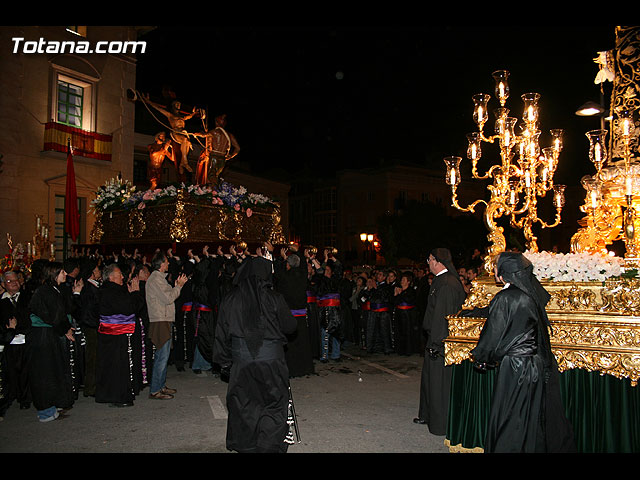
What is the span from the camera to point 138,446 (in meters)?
5.25

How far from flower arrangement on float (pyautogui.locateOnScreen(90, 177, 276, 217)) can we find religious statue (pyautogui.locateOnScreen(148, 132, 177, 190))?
1.92 ft

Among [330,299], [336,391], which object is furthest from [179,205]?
[336,391]

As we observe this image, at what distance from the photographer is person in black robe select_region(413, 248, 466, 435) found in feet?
18.3

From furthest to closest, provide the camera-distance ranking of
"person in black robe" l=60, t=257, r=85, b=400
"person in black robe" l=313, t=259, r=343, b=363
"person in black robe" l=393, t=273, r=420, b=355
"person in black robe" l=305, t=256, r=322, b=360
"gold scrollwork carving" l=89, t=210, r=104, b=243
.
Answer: "gold scrollwork carving" l=89, t=210, r=104, b=243, "person in black robe" l=393, t=273, r=420, b=355, "person in black robe" l=313, t=259, r=343, b=363, "person in black robe" l=305, t=256, r=322, b=360, "person in black robe" l=60, t=257, r=85, b=400

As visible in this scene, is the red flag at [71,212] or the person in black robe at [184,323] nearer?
the person in black robe at [184,323]

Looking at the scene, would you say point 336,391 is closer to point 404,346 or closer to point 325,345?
point 325,345

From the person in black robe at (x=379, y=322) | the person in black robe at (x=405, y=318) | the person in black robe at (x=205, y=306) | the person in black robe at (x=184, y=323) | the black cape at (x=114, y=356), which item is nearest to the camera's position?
the black cape at (x=114, y=356)

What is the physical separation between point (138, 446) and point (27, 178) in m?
15.5

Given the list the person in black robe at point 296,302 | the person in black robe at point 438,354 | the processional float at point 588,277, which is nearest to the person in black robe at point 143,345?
the person in black robe at point 296,302

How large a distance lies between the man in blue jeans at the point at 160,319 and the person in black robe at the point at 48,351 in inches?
48.3

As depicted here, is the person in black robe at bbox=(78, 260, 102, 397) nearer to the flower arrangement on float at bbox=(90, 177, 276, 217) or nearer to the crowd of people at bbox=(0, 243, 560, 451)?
the crowd of people at bbox=(0, 243, 560, 451)

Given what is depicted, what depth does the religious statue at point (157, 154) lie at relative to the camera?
1288 cm

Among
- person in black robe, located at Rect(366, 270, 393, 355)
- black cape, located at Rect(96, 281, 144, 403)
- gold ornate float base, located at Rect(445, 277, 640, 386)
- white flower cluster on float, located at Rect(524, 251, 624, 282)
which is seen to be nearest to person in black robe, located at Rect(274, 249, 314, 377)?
black cape, located at Rect(96, 281, 144, 403)

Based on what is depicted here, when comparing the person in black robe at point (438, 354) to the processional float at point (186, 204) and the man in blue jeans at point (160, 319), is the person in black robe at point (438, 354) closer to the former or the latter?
the man in blue jeans at point (160, 319)
